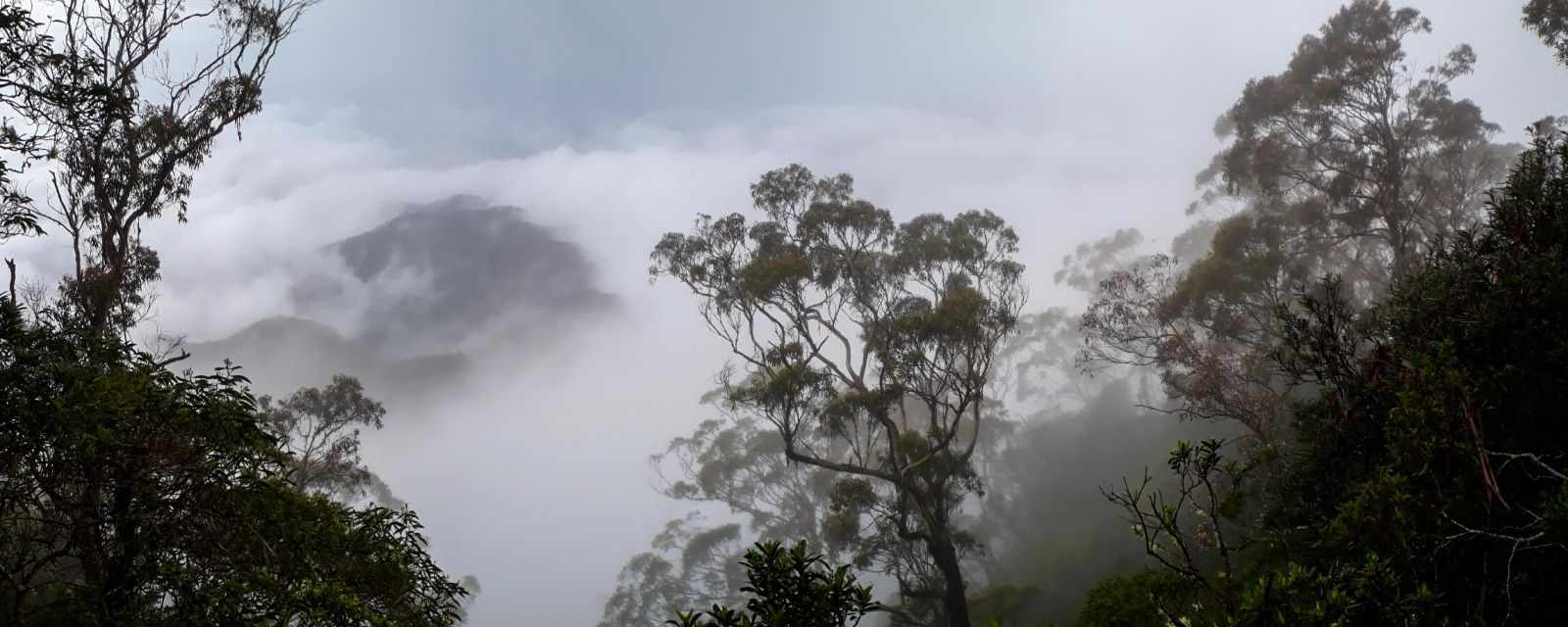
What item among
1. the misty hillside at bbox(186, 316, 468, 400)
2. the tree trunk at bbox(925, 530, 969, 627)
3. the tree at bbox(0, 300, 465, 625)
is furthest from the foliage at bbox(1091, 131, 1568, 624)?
the misty hillside at bbox(186, 316, 468, 400)

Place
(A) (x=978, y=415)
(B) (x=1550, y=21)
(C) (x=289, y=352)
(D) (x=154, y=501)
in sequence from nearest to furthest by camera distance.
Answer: (D) (x=154, y=501)
(B) (x=1550, y=21)
(A) (x=978, y=415)
(C) (x=289, y=352)

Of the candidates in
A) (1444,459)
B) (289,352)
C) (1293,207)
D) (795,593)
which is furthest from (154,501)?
(289,352)

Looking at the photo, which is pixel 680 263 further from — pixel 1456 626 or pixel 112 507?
pixel 1456 626

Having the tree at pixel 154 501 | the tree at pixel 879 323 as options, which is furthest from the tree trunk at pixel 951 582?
the tree at pixel 154 501

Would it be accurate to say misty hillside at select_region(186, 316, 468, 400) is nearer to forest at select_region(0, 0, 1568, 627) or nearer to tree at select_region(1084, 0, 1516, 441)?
forest at select_region(0, 0, 1568, 627)

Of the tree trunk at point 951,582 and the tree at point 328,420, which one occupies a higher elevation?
the tree at point 328,420

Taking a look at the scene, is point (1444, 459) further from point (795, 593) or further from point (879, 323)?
point (879, 323)

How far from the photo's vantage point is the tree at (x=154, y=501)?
5.72 meters

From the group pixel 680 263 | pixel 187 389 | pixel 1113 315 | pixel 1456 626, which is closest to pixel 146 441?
pixel 187 389

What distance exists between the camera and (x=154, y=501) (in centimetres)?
630

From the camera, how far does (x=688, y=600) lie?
4566cm

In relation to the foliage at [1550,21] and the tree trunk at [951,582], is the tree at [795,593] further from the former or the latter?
the foliage at [1550,21]

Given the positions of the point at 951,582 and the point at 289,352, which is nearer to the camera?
the point at 951,582

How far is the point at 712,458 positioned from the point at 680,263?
22.0 meters
